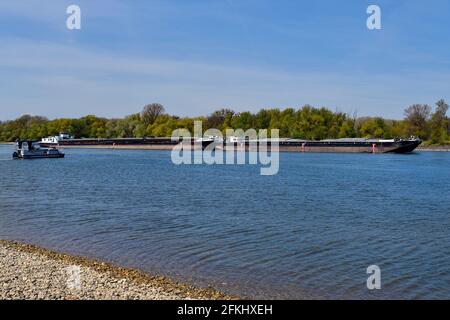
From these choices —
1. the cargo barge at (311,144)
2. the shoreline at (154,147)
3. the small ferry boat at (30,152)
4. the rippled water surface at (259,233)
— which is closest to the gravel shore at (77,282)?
the rippled water surface at (259,233)

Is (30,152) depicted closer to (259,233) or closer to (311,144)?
(311,144)

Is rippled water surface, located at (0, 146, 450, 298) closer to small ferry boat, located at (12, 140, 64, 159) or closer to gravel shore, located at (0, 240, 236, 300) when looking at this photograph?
gravel shore, located at (0, 240, 236, 300)

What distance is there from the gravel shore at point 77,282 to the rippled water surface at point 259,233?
105 centimetres

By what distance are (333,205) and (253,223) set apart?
25.8ft

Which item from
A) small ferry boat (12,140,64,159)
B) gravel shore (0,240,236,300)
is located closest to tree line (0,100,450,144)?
small ferry boat (12,140,64,159)

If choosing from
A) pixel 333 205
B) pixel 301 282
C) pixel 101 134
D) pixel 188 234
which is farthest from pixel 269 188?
pixel 101 134

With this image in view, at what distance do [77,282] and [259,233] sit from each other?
9514 mm

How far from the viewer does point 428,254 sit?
16.8 meters

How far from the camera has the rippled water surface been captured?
1392cm

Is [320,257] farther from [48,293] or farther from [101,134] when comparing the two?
[101,134]

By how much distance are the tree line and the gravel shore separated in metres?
125

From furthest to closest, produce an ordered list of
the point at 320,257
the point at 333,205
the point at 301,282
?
the point at 333,205
the point at 320,257
the point at 301,282

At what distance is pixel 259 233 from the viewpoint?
20.3m

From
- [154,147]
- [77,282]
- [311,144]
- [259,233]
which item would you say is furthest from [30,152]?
[77,282]
